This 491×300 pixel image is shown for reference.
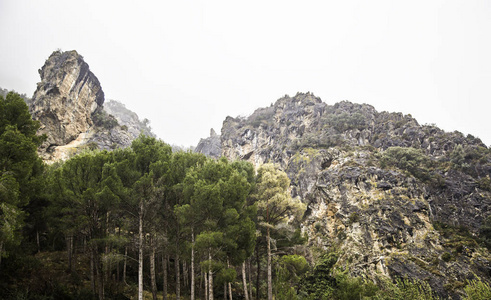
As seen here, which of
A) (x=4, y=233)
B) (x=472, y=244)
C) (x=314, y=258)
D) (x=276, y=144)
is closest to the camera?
(x=4, y=233)

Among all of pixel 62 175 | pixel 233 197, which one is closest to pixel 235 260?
pixel 233 197

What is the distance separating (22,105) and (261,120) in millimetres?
62183

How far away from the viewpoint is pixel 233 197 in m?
14.3

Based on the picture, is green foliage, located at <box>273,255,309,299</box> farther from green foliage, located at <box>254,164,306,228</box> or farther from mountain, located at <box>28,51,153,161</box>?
mountain, located at <box>28,51,153,161</box>

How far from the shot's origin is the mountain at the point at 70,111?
43381 millimetres

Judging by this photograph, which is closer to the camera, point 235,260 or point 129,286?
point 235,260

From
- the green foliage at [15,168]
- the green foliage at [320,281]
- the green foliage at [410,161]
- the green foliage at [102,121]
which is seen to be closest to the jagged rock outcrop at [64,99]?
the green foliage at [102,121]

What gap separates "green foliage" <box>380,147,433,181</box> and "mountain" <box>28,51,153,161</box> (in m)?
46.8

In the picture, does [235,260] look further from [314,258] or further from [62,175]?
[314,258]

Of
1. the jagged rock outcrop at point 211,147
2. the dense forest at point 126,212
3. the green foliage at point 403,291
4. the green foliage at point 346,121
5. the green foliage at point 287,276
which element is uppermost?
the jagged rock outcrop at point 211,147

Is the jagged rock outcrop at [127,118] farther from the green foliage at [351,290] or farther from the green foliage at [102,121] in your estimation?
the green foliage at [351,290]

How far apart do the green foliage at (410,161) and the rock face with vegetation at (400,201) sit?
138mm

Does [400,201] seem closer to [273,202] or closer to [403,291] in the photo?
[403,291]

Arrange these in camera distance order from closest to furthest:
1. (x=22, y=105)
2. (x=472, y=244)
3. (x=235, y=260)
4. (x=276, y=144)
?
(x=22, y=105) → (x=235, y=260) → (x=472, y=244) → (x=276, y=144)
